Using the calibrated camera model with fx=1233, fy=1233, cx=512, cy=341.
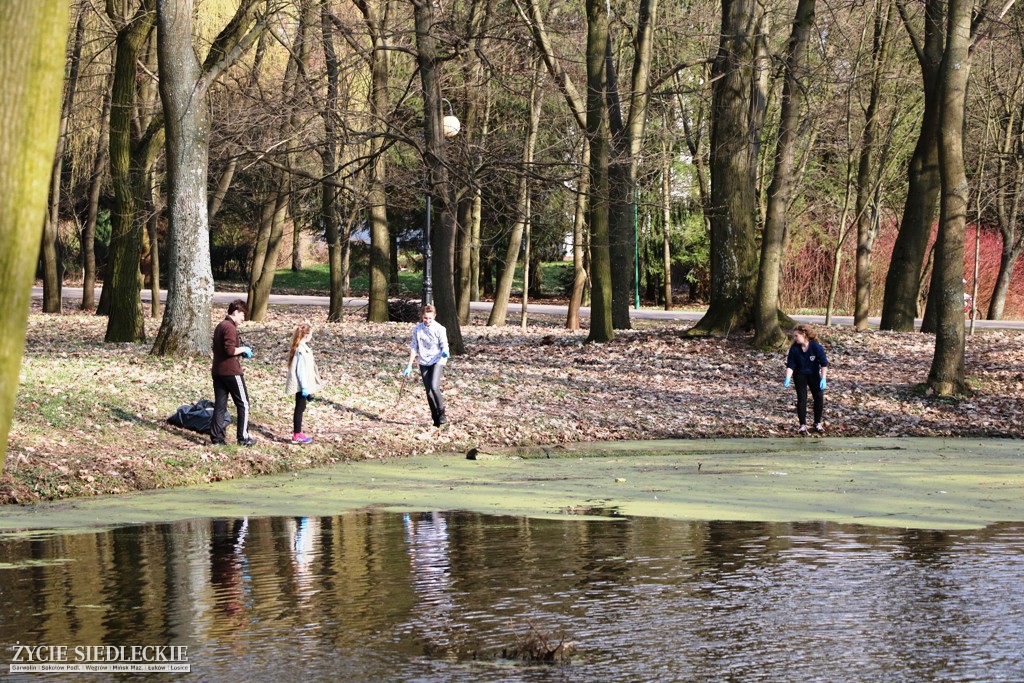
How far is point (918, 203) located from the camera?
1206 inches

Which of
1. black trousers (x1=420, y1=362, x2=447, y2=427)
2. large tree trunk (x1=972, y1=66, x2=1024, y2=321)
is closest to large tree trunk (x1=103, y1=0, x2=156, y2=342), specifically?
black trousers (x1=420, y1=362, x2=447, y2=427)

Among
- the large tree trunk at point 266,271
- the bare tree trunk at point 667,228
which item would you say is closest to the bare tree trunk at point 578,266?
the large tree trunk at point 266,271

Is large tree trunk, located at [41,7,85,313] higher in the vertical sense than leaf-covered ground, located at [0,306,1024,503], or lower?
higher

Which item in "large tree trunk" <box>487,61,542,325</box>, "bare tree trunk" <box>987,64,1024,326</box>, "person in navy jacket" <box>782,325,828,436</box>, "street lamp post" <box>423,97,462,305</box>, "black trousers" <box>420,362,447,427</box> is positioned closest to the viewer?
"black trousers" <box>420,362,447,427</box>

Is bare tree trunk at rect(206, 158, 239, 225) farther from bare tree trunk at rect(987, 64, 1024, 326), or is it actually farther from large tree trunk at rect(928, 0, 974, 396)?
bare tree trunk at rect(987, 64, 1024, 326)

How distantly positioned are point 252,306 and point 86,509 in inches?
903

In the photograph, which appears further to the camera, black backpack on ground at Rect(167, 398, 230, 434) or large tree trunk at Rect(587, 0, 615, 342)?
large tree trunk at Rect(587, 0, 615, 342)

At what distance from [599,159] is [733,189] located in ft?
10.00

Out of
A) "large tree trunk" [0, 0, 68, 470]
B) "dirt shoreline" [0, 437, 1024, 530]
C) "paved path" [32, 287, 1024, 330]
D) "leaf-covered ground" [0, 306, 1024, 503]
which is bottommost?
"dirt shoreline" [0, 437, 1024, 530]

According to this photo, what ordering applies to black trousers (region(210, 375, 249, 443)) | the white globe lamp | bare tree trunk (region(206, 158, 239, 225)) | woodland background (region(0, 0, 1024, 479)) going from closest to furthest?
1. black trousers (region(210, 375, 249, 443))
2. woodland background (region(0, 0, 1024, 479))
3. the white globe lamp
4. bare tree trunk (region(206, 158, 239, 225))

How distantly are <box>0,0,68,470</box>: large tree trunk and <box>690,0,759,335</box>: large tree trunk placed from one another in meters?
23.3

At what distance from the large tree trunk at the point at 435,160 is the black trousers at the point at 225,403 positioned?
8404mm

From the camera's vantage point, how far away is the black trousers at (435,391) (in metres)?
18.3

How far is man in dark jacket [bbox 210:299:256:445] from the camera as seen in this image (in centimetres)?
1534
